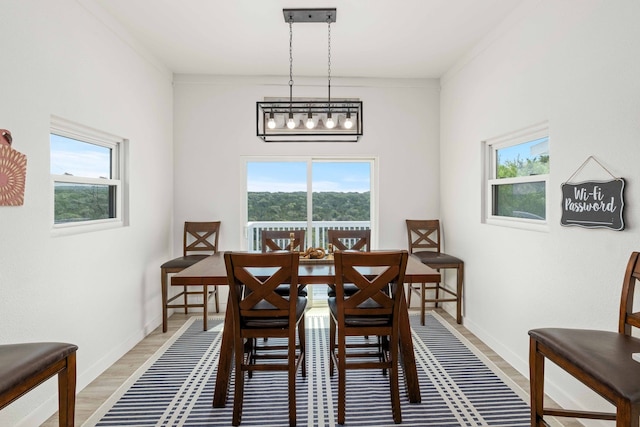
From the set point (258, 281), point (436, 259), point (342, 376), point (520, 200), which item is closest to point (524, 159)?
point (520, 200)

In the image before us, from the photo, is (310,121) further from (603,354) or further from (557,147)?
(603,354)

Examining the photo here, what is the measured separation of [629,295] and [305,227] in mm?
3323

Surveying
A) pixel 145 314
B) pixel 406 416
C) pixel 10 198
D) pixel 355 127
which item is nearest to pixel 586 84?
pixel 355 127

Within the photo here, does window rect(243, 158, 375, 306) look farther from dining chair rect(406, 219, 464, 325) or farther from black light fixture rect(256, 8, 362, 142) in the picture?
black light fixture rect(256, 8, 362, 142)

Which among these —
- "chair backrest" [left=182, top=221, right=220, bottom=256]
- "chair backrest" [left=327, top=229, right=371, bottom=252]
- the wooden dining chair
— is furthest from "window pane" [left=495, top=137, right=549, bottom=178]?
"chair backrest" [left=182, top=221, right=220, bottom=256]

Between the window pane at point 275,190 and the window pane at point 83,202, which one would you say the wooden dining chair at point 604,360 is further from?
the window pane at point 275,190

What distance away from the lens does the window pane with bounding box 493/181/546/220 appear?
2.79m

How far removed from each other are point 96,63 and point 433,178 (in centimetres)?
370

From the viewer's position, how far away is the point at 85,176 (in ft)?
9.30

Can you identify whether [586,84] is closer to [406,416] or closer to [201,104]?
[406,416]

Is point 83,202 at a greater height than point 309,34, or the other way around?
point 309,34

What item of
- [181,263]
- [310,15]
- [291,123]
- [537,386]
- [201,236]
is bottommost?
[537,386]

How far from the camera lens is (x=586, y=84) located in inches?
84.1

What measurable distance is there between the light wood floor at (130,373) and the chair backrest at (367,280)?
1.27 m
